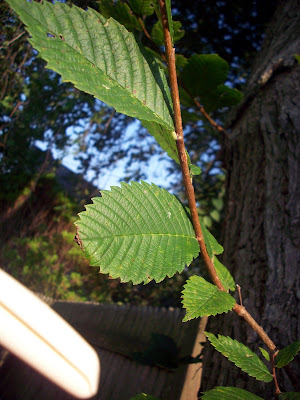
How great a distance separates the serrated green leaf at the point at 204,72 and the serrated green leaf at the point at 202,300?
767mm

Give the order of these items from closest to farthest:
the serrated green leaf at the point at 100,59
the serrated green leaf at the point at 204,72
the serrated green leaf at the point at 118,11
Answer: the serrated green leaf at the point at 100,59 < the serrated green leaf at the point at 118,11 < the serrated green leaf at the point at 204,72

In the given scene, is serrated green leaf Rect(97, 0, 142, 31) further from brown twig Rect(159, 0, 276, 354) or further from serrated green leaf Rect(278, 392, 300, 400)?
serrated green leaf Rect(278, 392, 300, 400)

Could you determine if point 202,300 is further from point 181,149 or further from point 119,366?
point 119,366

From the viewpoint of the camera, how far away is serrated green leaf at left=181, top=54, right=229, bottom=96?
3.18ft

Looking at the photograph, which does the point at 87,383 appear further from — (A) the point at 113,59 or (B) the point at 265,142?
(B) the point at 265,142

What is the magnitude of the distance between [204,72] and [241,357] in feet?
2.85

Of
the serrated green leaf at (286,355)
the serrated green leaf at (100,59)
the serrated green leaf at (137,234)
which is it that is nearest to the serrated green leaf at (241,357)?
the serrated green leaf at (286,355)

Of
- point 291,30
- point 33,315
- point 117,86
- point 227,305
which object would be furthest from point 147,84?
point 291,30

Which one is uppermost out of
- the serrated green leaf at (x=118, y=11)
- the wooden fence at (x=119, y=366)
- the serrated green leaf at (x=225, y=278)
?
the serrated green leaf at (x=118, y=11)

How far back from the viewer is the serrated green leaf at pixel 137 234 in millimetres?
395

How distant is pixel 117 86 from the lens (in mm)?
401

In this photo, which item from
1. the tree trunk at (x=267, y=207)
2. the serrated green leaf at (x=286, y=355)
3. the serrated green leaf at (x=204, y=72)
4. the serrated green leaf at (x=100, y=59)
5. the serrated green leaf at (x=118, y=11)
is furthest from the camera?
the serrated green leaf at (x=204, y=72)

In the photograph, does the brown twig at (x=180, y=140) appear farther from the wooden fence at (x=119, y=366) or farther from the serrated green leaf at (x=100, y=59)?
the wooden fence at (x=119, y=366)

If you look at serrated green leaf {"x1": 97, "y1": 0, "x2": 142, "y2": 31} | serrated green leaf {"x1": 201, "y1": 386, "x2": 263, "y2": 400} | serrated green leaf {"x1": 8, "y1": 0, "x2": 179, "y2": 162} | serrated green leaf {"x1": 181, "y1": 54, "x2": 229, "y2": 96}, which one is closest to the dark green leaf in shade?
serrated green leaf {"x1": 181, "y1": 54, "x2": 229, "y2": 96}
